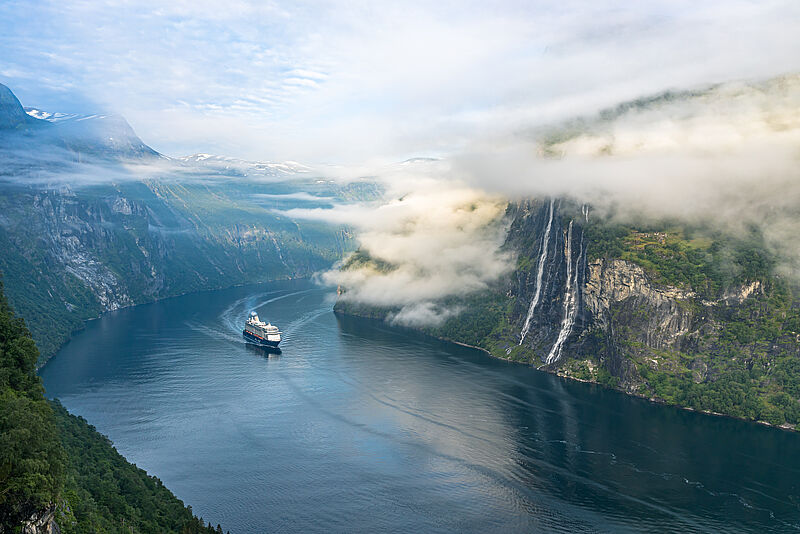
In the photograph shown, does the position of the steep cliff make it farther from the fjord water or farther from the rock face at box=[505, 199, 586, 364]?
the fjord water

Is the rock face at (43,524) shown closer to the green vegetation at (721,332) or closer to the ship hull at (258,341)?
the green vegetation at (721,332)

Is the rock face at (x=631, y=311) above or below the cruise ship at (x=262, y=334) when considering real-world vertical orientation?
above

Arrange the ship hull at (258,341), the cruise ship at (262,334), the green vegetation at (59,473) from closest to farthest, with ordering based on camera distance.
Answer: the green vegetation at (59,473), the ship hull at (258,341), the cruise ship at (262,334)

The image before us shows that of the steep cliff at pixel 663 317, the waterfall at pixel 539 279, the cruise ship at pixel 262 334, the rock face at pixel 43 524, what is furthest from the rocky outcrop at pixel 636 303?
the rock face at pixel 43 524

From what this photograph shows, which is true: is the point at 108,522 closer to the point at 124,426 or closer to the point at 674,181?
the point at 124,426

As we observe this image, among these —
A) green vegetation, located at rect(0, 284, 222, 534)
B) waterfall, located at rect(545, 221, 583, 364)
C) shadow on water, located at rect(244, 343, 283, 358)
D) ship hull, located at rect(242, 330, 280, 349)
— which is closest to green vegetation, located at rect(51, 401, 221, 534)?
green vegetation, located at rect(0, 284, 222, 534)

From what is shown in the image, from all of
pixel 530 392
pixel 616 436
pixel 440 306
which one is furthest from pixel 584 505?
pixel 440 306
